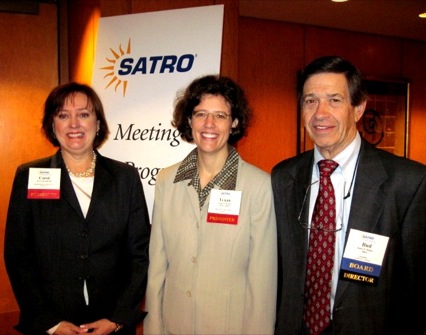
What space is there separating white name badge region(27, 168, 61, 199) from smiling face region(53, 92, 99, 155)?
17cm

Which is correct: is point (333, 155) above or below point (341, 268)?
above

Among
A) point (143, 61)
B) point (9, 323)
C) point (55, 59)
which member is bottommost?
point (9, 323)

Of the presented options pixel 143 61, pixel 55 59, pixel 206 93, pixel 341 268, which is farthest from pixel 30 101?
pixel 341 268

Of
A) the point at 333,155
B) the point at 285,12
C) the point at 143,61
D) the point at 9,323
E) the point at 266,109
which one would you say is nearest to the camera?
the point at 333,155

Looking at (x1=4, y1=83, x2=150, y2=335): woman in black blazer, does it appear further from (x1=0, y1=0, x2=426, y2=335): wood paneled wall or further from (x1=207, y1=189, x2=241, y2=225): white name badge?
(x1=0, y1=0, x2=426, y2=335): wood paneled wall

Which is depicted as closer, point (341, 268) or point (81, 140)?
point (341, 268)

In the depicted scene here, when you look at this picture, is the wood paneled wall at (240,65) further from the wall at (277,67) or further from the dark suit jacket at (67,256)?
the dark suit jacket at (67,256)

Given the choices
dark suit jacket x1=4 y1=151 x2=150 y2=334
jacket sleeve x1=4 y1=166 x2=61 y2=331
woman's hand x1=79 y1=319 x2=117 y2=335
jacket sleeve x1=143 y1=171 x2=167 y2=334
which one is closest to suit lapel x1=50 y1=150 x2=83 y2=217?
dark suit jacket x1=4 y1=151 x2=150 y2=334

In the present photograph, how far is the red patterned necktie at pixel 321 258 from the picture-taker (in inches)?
69.2

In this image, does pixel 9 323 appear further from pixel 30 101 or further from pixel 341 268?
pixel 341 268

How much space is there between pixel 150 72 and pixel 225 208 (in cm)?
152

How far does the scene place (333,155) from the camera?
187cm

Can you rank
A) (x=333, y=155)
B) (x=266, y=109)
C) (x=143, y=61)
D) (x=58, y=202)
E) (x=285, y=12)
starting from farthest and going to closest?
(x=266, y=109) < (x=285, y=12) < (x=143, y=61) < (x=58, y=202) < (x=333, y=155)

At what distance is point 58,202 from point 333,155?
52.6 inches
